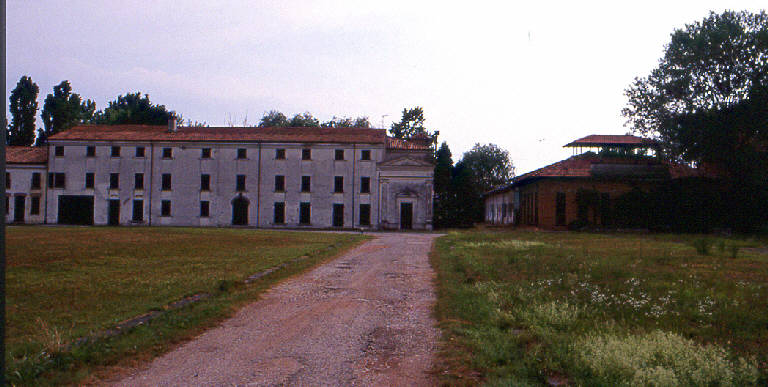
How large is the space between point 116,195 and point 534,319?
168ft

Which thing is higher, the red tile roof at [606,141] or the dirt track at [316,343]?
the red tile roof at [606,141]

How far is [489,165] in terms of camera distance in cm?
9831

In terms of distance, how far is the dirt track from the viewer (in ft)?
17.6

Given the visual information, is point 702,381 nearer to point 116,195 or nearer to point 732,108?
point 732,108

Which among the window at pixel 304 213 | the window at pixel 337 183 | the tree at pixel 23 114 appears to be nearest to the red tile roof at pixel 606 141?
the window at pixel 337 183

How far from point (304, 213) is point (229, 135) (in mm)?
9834

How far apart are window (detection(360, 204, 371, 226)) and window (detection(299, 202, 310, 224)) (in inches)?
187

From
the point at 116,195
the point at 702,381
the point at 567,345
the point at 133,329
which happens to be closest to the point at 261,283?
the point at 133,329

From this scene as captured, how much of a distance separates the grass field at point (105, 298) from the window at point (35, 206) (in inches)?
1501

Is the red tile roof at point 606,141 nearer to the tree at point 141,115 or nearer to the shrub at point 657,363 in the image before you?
the shrub at point 657,363

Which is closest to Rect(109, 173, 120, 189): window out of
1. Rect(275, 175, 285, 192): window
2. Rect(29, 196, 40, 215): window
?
Rect(29, 196, 40, 215): window

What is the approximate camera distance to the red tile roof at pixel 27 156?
172 ft

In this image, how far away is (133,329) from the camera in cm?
707

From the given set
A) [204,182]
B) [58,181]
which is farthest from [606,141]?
[58,181]
